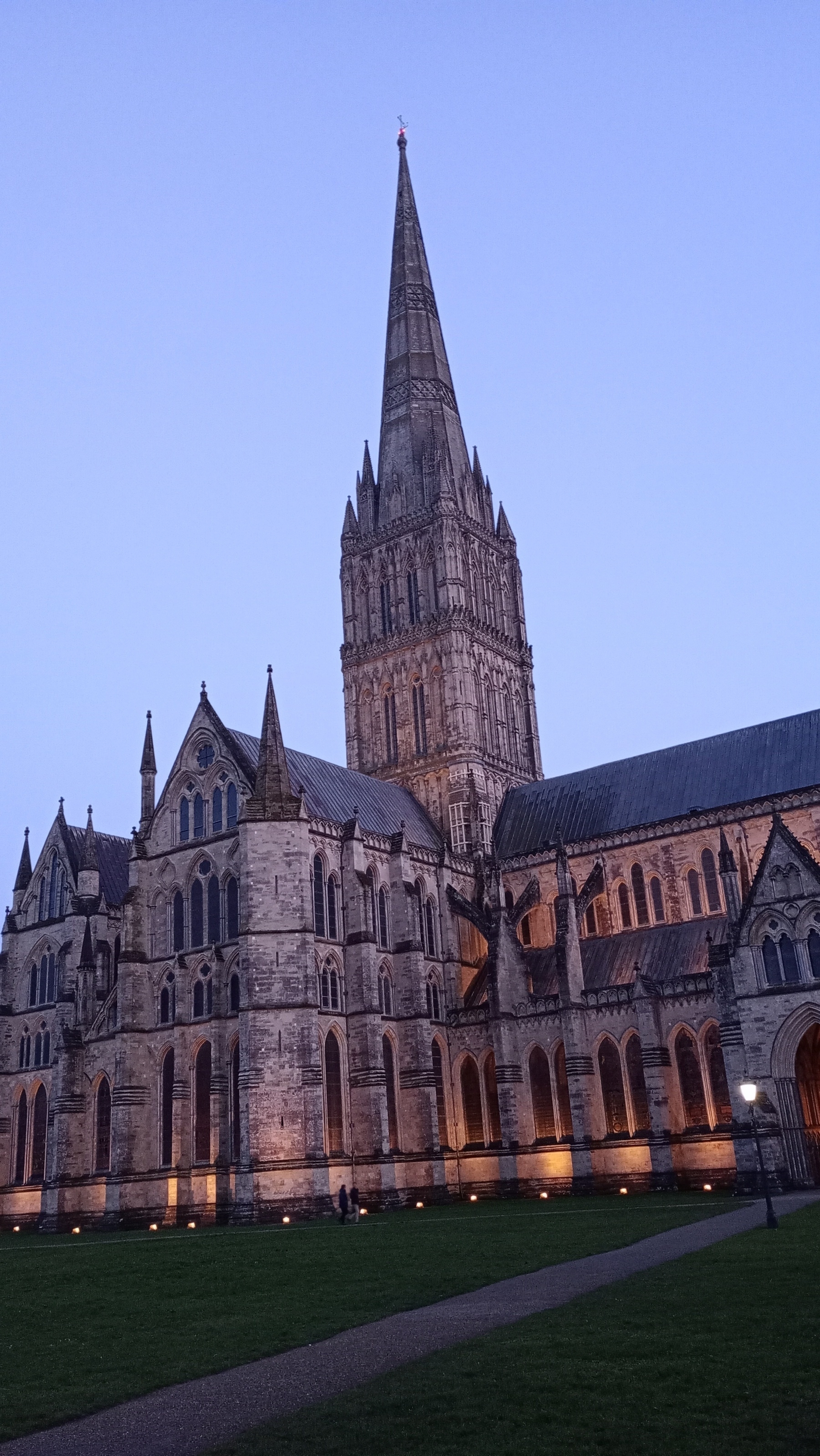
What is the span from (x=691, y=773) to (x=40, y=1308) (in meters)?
43.1

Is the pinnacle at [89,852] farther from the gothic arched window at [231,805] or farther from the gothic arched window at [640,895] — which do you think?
the gothic arched window at [640,895]

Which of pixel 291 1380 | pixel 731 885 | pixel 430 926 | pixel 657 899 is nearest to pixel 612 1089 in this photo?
pixel 657 899

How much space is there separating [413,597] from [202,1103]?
31.2 meters

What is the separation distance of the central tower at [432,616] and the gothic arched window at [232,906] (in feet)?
49.7

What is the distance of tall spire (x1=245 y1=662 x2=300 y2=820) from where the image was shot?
48219mm

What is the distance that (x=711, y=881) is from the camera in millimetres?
53156

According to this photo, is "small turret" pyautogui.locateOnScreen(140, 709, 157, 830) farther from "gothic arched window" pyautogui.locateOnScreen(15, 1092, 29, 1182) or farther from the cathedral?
"gothic arched window" pyautogui.locateOnScreen(15, 1092, 29, 1182)

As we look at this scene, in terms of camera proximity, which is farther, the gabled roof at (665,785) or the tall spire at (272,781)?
the gabled roof at (665,785)

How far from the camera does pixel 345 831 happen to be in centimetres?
5138

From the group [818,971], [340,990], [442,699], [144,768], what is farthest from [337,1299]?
[442,699]

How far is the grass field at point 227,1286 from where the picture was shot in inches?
519

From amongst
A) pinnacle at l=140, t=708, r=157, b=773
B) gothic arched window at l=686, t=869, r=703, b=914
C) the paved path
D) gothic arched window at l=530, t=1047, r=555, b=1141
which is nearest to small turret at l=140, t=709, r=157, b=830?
pinnacle at l=140, t=708, r=157, b=773

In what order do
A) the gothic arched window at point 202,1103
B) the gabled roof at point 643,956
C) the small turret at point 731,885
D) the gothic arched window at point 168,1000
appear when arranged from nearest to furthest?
1. the small turret at point 731,885
2. the gothic arched window at point 202,1103
3. the gabled roof at point 643,956
4. the gothic arched window at point 168,1000

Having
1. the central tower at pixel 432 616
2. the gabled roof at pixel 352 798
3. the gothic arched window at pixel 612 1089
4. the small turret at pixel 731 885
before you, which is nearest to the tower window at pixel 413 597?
the central tower at pixel 432 616
